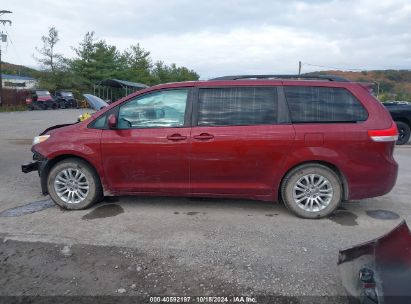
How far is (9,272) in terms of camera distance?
3.14m

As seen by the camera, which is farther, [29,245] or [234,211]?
[234,211]

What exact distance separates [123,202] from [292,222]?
235cm

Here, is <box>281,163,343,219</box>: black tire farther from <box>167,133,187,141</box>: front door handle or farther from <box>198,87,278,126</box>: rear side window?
<box>167,133,187,141</box>: front door handle

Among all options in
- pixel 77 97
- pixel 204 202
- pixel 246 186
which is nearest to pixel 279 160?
pixel 246 186

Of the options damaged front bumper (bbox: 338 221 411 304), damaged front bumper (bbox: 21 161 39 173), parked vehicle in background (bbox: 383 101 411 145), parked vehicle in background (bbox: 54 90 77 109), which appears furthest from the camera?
parked vehicle in background (bbox: 54 90 77 109)

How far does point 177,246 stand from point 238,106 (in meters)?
1.85

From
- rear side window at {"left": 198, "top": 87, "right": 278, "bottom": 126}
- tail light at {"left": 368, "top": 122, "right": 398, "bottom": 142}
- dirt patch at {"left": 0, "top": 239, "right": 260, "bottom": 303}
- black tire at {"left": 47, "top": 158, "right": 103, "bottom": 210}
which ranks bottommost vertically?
dirt patch at {"left": 0, "top": 239, "right": 260, "bottom": 303}

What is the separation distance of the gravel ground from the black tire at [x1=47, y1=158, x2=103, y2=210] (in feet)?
0.40

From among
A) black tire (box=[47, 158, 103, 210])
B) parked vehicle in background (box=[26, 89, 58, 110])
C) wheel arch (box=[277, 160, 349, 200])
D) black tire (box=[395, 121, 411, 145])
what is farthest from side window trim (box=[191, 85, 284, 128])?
parked vehicle in background (box=[26, 89, 58, 110])

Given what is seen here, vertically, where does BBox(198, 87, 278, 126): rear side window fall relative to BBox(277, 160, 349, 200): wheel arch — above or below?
above

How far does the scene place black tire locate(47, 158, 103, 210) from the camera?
470 cm

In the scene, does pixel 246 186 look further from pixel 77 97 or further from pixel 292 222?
pixel 77 97

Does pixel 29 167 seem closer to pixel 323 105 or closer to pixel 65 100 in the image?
pixel 323 105

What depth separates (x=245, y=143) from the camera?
170 inches
